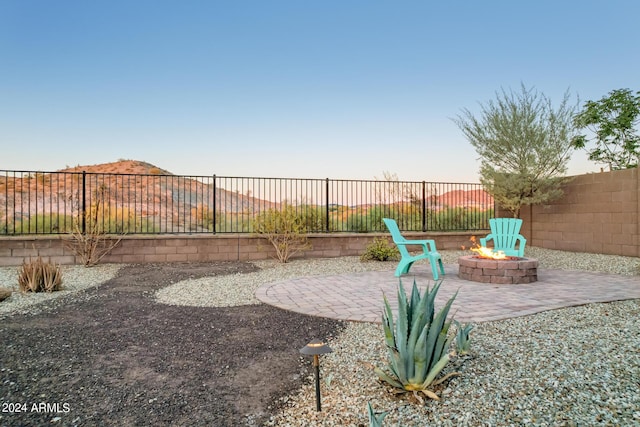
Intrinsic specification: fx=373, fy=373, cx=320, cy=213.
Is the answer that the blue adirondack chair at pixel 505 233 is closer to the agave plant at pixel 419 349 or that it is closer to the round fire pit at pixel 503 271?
the round fire pit at pixel 503 271

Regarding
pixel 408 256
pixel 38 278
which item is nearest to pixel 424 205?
pixel 408 256

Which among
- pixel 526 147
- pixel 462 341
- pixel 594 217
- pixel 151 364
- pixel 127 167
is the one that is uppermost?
pixel 127 167

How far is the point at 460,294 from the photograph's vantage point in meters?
5.38

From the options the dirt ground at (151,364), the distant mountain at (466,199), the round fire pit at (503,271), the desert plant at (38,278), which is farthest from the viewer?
the distant mountain at (466,199)

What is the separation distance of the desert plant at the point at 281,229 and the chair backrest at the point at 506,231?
4559mm

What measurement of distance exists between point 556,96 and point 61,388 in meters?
13.1

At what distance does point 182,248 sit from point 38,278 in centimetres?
368

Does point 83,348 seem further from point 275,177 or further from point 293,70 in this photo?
point 293,70

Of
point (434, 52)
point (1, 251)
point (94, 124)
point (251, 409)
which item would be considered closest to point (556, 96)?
point (434, 52)

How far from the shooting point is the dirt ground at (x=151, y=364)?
2279mm

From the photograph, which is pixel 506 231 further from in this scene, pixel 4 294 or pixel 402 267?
pixel 4 294

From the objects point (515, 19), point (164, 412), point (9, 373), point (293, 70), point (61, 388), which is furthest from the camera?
point (293, 70)

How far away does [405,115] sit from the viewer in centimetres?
1084

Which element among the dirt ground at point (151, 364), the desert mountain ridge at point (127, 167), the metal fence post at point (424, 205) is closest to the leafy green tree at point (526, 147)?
the metal fence post at point (424, 205)
